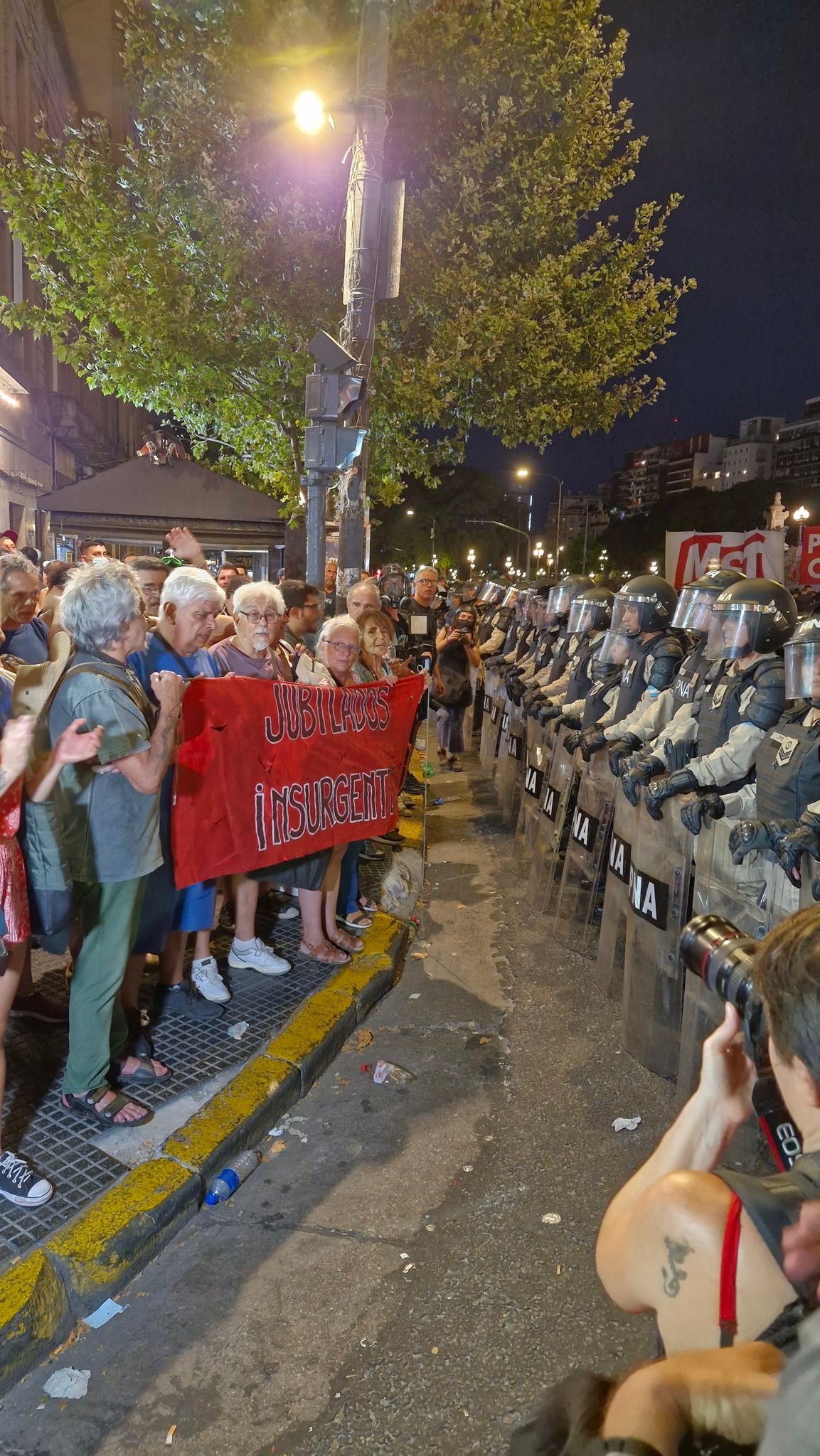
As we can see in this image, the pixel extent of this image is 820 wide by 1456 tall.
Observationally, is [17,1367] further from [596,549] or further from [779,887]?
[596,549]

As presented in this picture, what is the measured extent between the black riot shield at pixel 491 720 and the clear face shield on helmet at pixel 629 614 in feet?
10.1

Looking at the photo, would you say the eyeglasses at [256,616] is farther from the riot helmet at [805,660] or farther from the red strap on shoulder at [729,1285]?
the red strap on shoulder at [729,1285]

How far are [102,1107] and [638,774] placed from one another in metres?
2.87

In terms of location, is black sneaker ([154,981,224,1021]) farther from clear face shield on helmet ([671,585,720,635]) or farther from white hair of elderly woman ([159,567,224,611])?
clear face shield on helmet ([671,585,720,635])

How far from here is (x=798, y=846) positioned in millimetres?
3309

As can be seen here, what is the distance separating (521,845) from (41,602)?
14.8ft

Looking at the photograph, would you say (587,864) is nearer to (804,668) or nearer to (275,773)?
(804,668)

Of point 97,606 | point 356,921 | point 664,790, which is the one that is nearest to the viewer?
point 97,606

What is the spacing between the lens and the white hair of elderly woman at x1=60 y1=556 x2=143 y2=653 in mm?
3414

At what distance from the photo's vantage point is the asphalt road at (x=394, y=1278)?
2492 mm

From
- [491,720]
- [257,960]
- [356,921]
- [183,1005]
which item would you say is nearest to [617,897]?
[356,921]

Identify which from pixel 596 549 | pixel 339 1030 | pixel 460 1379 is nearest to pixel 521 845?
pixel 339 1030

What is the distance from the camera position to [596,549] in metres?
93.7


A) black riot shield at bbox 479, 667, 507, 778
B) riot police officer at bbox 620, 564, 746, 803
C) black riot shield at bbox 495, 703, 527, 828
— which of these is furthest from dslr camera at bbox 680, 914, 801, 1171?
black riot shield at bbox 479, 667, 507, 778
